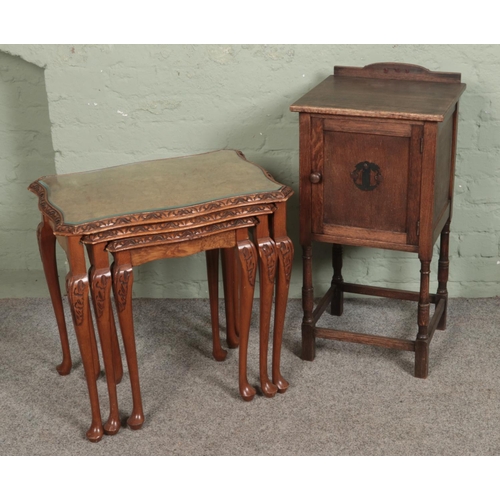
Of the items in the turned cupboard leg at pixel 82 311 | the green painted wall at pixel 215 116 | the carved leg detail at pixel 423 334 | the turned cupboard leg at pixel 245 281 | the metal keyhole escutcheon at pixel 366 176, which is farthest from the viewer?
the green painted wall at pixel 215 116

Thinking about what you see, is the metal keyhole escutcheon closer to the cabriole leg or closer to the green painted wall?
the green painted wall

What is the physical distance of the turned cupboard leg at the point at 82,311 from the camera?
8.59 feet

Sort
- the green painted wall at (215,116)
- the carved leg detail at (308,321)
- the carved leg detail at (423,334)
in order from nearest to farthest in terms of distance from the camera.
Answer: the carved leg detail at (423,334)
the carved leg detail at (308,321)
the green painted wall at (215,116)

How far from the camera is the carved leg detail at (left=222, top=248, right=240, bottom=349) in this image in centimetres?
323

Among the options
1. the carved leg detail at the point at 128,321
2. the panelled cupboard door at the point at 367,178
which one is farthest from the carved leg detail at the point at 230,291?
the carved leg detail at the point at 128,321

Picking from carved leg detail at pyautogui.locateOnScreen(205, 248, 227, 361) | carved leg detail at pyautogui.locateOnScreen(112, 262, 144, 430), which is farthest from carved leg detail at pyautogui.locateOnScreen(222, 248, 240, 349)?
carved leg detail at pyautogui.locateOnScreen(112, 262, 144, 430)

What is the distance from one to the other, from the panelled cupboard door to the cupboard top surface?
0.12 feet

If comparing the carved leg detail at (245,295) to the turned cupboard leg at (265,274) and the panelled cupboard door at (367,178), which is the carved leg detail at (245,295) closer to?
the turned cupboard leg at (265,274)

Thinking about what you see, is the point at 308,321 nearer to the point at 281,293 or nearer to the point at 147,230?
the point at 281,293

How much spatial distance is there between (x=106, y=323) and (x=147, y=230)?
34 cm

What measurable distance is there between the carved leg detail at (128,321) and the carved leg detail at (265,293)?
440mm

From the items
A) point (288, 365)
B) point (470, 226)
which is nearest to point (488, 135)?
point (470, 226)

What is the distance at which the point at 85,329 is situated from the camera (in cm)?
274

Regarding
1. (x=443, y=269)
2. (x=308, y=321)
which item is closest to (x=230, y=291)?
(x=308, y=321)
